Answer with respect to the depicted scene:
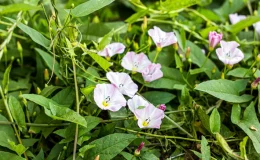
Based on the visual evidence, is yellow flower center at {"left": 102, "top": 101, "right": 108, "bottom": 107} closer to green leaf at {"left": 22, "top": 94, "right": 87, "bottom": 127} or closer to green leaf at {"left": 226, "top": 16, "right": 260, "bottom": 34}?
green leaf at {"left": 22, "top": 94, "right": 87, "bottom": 127}

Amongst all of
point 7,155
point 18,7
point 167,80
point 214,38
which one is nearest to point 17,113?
point 7,155

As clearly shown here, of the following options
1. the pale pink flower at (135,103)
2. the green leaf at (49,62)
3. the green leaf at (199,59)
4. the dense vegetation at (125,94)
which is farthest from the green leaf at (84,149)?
the green leaf at (199,59)

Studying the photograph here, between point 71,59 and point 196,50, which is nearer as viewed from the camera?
point 71,59

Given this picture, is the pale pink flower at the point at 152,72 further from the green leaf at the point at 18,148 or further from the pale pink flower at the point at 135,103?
the green leaf at the point at 18,148

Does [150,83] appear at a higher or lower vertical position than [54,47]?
lower

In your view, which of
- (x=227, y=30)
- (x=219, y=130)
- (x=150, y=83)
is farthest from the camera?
(x=227, y=30)

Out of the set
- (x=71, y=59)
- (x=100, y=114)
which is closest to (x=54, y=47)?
(x=71, y=59)

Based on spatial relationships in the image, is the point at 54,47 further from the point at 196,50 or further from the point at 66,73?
the point at 196,50
